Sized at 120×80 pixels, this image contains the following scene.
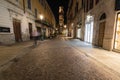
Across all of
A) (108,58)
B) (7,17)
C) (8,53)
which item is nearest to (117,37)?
(108,58)

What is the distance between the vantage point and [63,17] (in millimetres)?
63875

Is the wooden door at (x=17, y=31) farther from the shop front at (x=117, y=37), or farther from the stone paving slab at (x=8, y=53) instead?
the shop front at (x=117, y=37)

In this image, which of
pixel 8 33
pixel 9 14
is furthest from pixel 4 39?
pixel 9 14

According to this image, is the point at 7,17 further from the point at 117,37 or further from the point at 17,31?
the point at 117,37

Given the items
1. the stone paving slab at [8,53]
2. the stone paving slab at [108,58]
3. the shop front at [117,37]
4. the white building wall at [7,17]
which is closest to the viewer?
the stone paving slab at [108,58]

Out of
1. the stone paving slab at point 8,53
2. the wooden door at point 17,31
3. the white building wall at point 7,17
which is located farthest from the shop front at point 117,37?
the wooden door at point 17,31

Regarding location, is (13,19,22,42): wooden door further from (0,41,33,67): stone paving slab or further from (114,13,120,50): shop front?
(114,13,120,50): shop front

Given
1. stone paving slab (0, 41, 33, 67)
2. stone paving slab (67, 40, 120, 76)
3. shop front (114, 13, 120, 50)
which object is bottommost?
stone paving slab (67, 40, 120, 76)

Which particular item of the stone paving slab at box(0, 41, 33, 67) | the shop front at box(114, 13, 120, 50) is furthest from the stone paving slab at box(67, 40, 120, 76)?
the stone paving slab at box(0, 41, 33, 67)

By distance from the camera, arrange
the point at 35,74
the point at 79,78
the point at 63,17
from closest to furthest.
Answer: the point at 79,78, the point at 35,74, the point at 63,17

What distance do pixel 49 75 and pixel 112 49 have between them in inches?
247

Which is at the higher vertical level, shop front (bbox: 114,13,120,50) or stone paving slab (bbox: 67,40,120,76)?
shop front (bbox: 114,13,120,50)

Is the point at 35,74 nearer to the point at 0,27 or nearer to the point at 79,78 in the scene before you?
the point at 79,78

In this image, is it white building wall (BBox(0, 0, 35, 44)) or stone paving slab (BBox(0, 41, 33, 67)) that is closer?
stone paving slab (BBox(0, 41, 33, 67))
